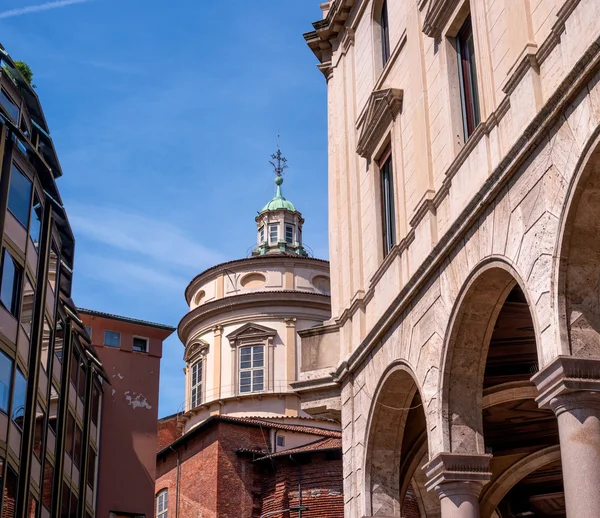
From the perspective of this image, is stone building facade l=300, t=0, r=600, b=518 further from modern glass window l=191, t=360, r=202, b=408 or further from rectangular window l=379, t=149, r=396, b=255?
modern glass window l=191, t=360, r=202, b=408

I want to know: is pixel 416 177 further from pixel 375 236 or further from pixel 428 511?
pixel 428 511

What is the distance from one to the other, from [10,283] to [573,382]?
15566mm

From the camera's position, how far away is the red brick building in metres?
38.7

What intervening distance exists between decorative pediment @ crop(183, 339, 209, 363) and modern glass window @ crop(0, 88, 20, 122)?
24781 millimetres

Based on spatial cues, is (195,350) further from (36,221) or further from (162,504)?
(36,221)

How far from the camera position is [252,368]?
4675 cm

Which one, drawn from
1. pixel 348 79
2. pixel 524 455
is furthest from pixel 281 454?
pixel 348 79

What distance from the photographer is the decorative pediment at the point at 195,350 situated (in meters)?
48.6

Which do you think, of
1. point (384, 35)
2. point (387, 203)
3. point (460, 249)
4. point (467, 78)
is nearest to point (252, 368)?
point (384, 35)

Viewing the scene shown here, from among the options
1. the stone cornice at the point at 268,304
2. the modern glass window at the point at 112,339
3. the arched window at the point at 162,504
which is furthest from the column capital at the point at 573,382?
the stone cornice at the point at 268,304

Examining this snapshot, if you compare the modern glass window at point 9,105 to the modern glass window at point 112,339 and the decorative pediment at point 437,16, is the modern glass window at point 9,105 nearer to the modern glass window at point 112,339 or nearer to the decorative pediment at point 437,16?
the decorative pediment at point 437,16

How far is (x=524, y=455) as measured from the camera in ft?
70.8

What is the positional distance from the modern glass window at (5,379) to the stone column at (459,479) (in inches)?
463

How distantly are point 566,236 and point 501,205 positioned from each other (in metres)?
1.75
